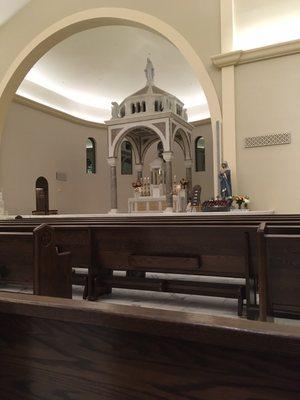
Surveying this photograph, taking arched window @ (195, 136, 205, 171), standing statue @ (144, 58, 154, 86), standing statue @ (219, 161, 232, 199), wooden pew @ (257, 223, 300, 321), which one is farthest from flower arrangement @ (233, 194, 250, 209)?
arched window @ (195, 136, 205, 171)

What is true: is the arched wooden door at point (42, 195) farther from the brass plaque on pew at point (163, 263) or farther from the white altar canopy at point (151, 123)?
the brass plaque on pew at point (163, 263)

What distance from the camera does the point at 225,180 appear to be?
21.5 feet

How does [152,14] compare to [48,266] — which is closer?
[48,266]

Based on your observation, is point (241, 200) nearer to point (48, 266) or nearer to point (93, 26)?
point (48, 266)

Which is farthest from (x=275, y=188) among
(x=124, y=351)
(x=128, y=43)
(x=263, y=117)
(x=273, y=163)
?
(x=128, y=43)

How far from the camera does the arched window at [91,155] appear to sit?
1445cm

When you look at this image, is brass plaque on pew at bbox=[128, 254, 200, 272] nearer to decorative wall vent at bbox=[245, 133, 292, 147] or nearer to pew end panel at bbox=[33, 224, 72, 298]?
pew end panel at bbox=[33, 224, 72, 298]

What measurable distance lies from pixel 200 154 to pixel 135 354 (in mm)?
14382

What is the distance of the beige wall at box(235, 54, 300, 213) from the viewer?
6566 millimetres

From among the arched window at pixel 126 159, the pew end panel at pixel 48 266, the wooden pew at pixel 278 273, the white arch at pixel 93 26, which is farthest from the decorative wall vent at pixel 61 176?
the wooden pew at pixel 278 273

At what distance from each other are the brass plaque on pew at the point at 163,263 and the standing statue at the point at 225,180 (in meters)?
3.99

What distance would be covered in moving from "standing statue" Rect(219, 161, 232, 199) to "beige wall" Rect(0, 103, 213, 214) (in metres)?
6.71

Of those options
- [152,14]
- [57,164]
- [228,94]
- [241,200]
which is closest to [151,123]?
[152,14]

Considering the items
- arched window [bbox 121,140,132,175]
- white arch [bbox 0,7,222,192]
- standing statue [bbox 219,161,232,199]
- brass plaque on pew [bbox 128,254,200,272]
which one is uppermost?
white arch [bbox 0,7,222,192]
